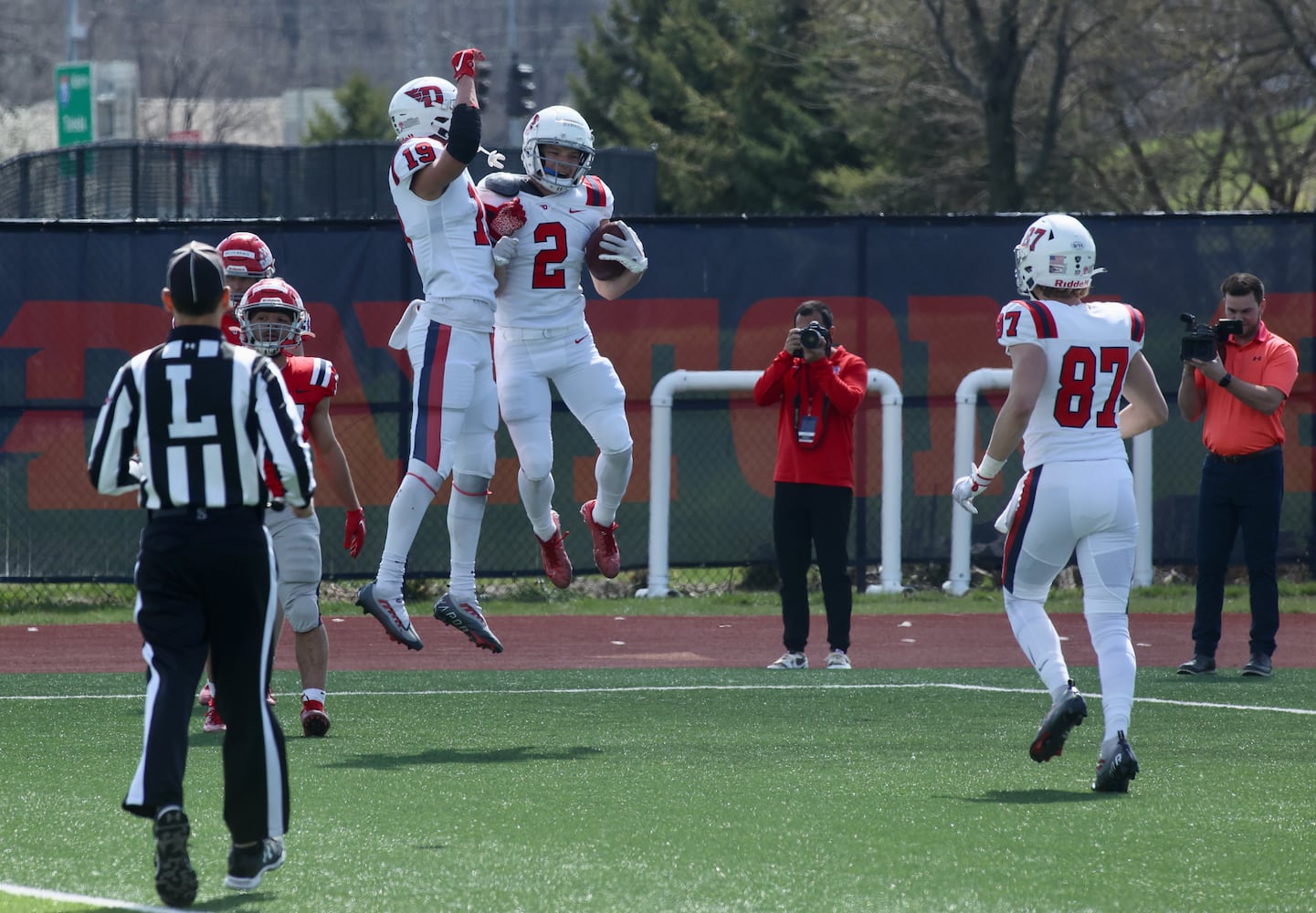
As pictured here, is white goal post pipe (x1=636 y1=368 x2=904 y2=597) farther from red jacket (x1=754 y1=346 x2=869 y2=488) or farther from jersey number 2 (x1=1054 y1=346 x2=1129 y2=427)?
jersey number 2 (x1=1054 y1=346 x2=1129 y2=427)

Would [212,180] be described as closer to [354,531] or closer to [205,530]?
[354,531]

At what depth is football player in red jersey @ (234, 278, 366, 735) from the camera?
7.20 m

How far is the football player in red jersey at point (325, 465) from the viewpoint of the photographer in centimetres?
720

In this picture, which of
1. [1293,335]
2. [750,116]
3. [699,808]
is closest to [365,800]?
[699,808]

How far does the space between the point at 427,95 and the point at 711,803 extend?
146 inches

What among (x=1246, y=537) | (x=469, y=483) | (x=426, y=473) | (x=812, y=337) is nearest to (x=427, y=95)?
(x=426, y=473)

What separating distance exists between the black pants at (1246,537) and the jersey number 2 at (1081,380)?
3.74 meters

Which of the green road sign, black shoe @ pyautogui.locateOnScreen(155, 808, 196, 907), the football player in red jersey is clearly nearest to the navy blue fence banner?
the football player in red jersey

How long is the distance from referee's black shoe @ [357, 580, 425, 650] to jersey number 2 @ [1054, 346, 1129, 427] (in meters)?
3.10

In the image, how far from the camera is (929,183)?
1305 inches

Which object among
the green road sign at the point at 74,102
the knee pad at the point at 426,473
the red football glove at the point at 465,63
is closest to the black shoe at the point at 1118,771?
the knee pad at the point at 426,473

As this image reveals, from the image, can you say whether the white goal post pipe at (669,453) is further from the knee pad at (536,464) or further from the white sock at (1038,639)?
the white sock at (1038,639)

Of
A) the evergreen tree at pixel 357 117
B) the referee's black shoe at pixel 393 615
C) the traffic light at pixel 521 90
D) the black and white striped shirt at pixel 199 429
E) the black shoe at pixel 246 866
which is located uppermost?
the evergreen tree at pixel 357 117

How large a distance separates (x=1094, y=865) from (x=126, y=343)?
33.4 feet
